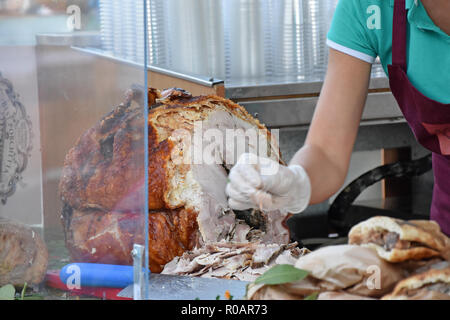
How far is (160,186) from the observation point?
1.15m

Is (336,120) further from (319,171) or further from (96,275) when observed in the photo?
(96,275)

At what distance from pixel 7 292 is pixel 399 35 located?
34.1 inches

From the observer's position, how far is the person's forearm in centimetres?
89

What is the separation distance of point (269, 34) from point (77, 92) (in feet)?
3.72

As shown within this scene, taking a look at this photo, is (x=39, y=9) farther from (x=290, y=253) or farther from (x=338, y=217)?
(x=338, y=217)

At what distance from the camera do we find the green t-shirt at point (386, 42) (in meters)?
1.07

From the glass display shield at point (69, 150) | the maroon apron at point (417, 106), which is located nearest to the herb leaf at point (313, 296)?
the glass display shield at point (69, 150)

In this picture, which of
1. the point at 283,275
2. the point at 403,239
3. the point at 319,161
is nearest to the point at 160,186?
the point at 319,161

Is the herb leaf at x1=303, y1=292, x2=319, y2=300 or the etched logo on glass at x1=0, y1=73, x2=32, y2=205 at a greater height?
the etched logo on glass at x1=0, y1=73, x2=32, y2=205

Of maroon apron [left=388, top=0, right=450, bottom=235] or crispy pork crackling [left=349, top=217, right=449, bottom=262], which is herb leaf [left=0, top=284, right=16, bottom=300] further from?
maroon apron [left=388, top=0, right=450, bottom=235]

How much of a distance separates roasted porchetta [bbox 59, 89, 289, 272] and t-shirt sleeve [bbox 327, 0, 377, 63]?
24 cm

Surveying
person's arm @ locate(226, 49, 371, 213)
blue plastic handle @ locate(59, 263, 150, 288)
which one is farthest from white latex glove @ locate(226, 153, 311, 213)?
blue plastic handle @ locate(59, 263, 150, 288)

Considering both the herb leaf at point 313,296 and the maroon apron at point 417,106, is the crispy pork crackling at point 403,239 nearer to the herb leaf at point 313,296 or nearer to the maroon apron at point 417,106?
the herb leaf at point 313,296

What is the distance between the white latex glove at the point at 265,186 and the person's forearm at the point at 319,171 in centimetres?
6
